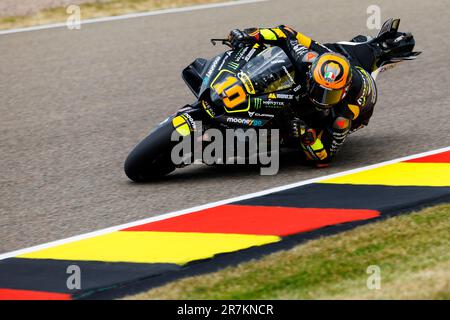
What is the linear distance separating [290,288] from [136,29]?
26.3ft

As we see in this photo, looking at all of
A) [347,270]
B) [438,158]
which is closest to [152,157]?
[347,270]

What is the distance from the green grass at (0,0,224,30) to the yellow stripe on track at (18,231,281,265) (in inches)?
291

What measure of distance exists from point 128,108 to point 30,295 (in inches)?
181

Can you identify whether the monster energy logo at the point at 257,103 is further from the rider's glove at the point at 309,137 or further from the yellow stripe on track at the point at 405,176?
the yellow stripe on track at the point at 405,176

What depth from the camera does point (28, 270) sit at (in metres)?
6.70

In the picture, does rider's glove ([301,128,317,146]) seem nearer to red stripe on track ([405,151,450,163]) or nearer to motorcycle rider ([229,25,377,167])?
motorcycle rider ([229,25,377,167])

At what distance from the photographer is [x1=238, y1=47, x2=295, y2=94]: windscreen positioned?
816 centimetres

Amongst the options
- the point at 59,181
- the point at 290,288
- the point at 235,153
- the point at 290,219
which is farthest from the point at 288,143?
the point at 290,288

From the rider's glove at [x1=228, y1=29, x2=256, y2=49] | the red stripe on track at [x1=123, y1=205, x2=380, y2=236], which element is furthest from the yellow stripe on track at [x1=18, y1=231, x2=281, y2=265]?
Result: the rider's glove at [x1=228, y1=29, x2=256, y2=49]

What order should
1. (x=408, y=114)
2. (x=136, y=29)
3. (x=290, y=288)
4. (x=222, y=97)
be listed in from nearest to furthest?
(x=290, y=288), (x=222, y=97), (x=408, y=114), (x=136, y=29)

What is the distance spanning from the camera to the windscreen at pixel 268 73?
816 cm

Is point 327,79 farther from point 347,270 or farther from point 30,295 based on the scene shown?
point 30,295

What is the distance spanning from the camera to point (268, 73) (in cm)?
822

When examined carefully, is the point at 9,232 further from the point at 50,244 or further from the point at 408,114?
the point at 408,114
